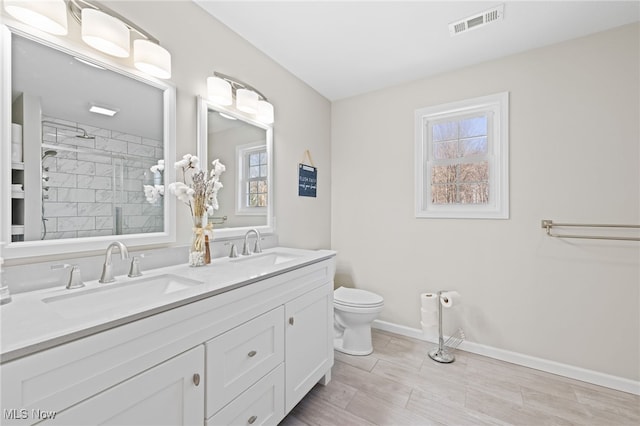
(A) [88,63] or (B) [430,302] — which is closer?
(A) [88,63]

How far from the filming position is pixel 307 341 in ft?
5.37

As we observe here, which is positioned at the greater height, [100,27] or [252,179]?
[100,27]

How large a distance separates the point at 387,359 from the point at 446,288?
81 centimetres

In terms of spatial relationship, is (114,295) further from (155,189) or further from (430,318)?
(430,318)

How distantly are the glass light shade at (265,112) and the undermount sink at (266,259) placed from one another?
102cm

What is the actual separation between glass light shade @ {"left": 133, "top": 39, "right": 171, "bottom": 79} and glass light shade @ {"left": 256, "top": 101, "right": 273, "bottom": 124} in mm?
693

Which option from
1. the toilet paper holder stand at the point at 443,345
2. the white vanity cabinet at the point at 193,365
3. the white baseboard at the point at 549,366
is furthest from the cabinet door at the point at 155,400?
the white baseboard at the point at 549,366

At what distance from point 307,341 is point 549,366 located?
1.87 m

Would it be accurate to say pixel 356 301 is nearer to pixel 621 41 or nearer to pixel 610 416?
pixel 610 416

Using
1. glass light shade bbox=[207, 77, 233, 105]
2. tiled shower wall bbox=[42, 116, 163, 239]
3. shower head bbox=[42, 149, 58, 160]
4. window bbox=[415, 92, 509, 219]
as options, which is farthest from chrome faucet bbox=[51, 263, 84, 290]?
window bbox=[415, 92, 509, 219]

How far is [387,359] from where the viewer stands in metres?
2.22

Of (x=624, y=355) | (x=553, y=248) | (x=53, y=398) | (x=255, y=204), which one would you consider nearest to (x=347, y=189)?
(x=255, y=204)

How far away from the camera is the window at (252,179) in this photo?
2.00 meters

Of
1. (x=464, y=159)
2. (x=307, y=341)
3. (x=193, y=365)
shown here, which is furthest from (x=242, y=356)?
(x=464, y=159)
